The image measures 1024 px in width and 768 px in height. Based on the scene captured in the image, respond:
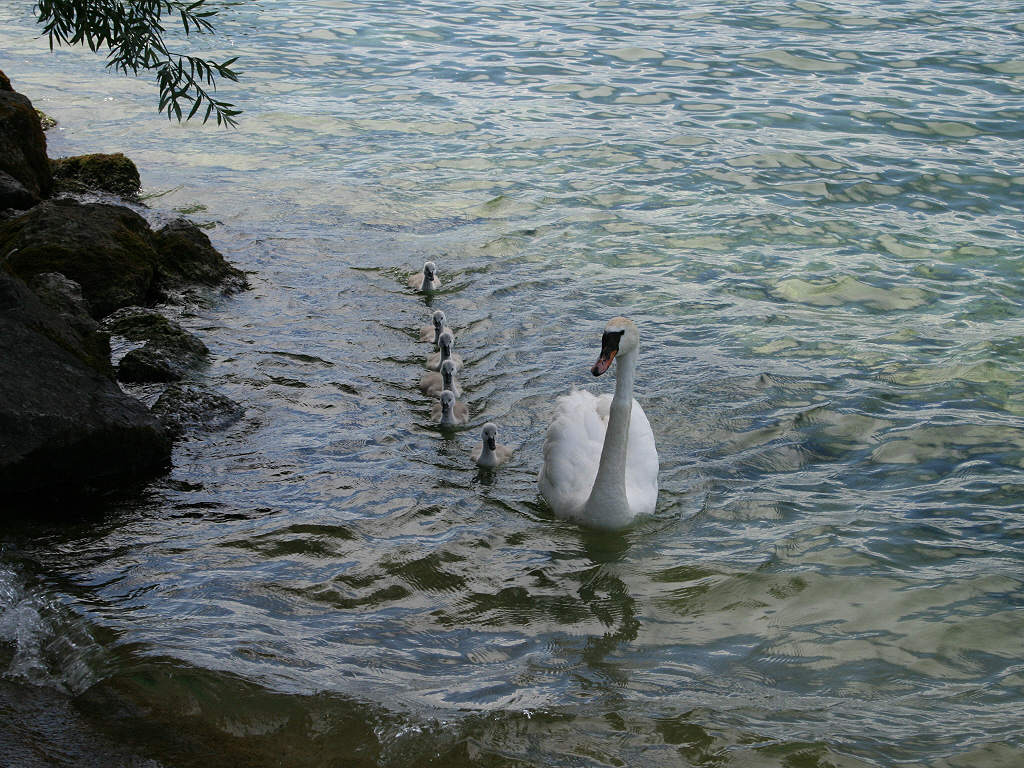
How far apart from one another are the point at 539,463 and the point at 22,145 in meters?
8.28

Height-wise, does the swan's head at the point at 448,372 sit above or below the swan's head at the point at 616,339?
below

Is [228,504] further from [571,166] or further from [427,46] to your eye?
[427,46]

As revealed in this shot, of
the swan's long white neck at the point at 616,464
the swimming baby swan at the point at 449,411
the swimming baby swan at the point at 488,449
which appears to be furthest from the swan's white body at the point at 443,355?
the swan's long white neck at the point at 616,464

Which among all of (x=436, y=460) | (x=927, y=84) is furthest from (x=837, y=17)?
(x=436, y=460)

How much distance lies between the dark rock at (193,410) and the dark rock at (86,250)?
2306 millimetres

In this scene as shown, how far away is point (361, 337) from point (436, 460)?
8.71ft

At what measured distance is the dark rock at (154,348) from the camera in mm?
8039

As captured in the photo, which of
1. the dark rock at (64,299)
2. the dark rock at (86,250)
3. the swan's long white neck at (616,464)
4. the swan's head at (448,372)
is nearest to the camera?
the swan's long white neck at (616,464)

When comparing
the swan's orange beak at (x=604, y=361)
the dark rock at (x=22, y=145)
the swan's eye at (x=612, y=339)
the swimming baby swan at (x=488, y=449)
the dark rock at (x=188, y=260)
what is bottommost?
the swimming baby swan at (x=488, y=449)

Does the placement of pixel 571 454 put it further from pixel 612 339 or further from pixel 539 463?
pixel 612 339

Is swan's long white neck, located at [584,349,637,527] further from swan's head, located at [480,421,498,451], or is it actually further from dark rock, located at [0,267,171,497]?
dark rock, located at [0,267,171,497]

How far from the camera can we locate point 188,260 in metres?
10.4

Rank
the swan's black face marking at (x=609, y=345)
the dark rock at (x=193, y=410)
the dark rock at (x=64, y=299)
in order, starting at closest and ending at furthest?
the swan's black face marking at (x=609, y=345) < the dark rock at (x=193, y=410) < the dark rock at (x=64, y=299)

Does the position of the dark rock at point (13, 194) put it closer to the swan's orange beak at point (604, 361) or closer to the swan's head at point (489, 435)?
the swan's head at point (489, 435)
